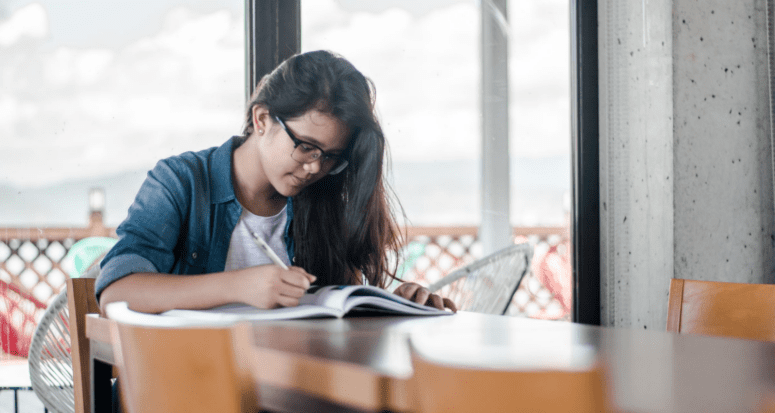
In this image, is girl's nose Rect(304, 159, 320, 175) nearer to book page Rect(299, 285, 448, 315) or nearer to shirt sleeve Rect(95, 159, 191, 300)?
shirt sleeve Rect(95, 159, 191, 300)

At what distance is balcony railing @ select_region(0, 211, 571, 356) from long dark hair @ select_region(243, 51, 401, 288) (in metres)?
0.24

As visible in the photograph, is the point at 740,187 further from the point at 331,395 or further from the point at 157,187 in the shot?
the point at 331,395

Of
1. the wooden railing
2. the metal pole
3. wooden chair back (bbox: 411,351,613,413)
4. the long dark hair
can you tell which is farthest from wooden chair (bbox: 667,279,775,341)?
the metal pole

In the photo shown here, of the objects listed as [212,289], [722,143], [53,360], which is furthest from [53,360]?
[722,143]

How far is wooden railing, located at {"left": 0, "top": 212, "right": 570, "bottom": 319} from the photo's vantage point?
4.35 ft

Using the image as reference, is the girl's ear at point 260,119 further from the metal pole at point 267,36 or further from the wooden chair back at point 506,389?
the wooden chair back at point 506,389

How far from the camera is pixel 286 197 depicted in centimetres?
140

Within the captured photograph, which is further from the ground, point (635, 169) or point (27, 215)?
point (635, 169)

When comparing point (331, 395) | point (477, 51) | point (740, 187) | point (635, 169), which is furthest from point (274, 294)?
point (740, 187)

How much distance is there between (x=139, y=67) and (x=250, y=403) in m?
1.15

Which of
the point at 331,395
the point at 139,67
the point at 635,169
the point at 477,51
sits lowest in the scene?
the point at 331,395

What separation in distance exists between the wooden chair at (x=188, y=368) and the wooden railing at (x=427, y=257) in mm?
934

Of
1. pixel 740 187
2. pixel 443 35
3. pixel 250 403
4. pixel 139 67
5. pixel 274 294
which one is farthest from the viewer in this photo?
pixel 740 187

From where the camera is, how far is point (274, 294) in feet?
2.94
